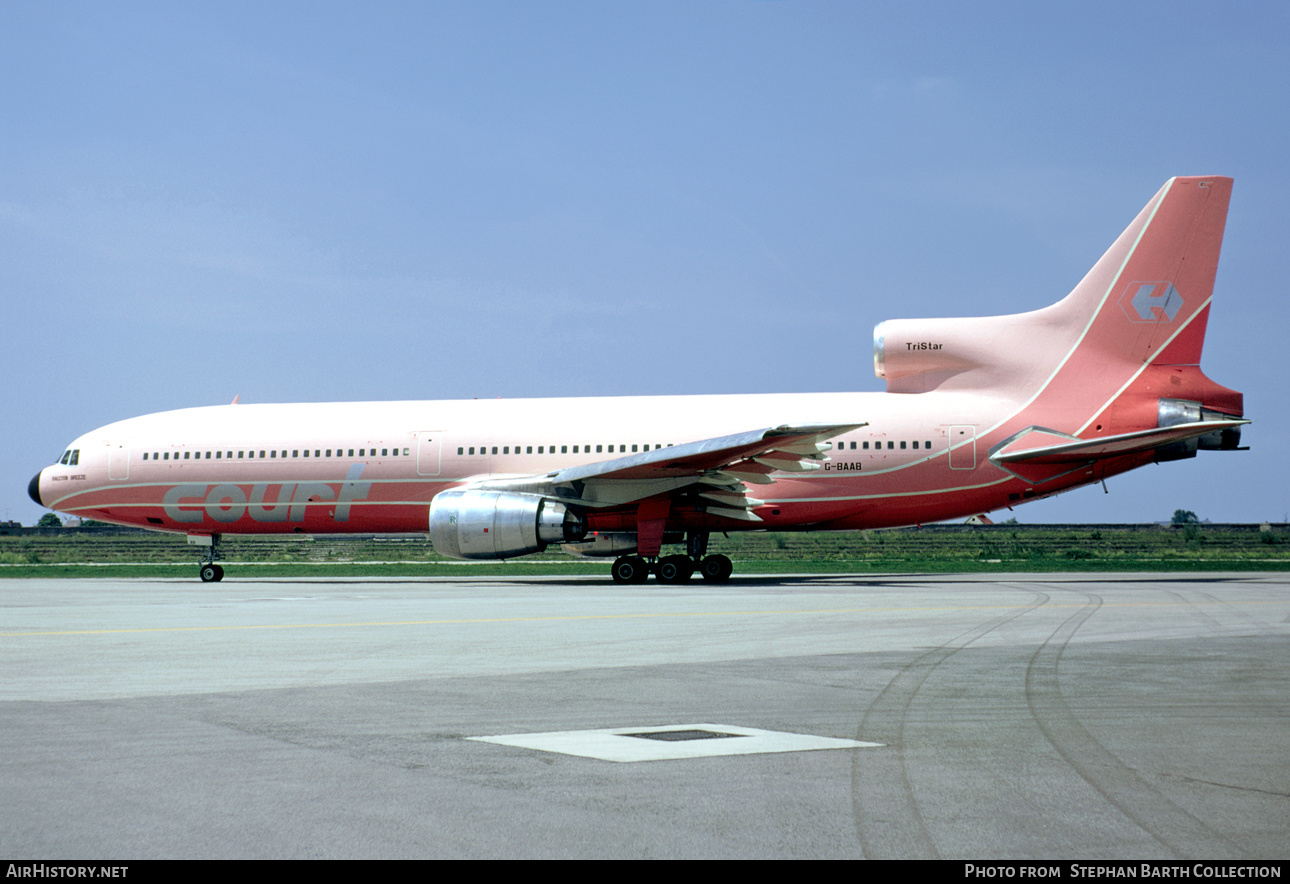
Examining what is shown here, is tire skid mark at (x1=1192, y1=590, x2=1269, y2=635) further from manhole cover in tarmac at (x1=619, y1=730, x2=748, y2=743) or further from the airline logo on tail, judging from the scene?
the airline logo on tail

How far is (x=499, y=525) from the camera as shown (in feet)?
82.9

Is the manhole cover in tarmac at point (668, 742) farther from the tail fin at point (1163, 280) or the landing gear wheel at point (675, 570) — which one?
the tail fin at point (1163, 280)

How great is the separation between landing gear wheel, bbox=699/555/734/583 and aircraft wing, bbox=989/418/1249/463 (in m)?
6.45

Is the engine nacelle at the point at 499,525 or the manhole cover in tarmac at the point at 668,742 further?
the engine nacelle at the point at 499,525

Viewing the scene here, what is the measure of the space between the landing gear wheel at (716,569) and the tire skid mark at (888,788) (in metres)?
17.4

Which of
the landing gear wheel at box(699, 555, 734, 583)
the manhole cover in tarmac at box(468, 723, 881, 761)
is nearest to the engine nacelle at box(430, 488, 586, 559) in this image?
the landing gear wheel at box(699, 555, 734, 583)

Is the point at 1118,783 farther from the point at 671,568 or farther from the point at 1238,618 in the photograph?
the point at 671,568

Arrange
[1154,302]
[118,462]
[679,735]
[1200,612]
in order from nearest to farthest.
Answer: [679,735], [1200,612], [1154,302], [118,462]

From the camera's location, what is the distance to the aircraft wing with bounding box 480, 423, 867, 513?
→ 24.1 metres

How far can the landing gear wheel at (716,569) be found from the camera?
2639 cm

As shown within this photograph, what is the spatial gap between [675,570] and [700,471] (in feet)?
7.68

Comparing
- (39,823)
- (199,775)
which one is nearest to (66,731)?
(199,775)

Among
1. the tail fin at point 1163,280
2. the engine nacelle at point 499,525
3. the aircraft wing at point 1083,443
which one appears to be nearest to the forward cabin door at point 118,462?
the engine nacelle at point 499,525

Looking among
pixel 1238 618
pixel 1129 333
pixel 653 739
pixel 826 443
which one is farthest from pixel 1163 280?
pixel 653 739
